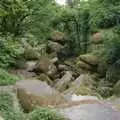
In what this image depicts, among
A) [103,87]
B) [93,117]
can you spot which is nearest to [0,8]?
[93,117]

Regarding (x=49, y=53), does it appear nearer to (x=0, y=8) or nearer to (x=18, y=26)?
(x=18, y=26)

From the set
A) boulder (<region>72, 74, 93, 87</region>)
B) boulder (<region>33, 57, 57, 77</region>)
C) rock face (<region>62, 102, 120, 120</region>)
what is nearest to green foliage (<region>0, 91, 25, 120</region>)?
rock face (<region>62, 102, 120, 120</region>)

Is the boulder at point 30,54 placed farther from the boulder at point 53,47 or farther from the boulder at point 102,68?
the boulder at point 102,68

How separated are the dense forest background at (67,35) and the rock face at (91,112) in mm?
3275

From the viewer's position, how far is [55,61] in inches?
735

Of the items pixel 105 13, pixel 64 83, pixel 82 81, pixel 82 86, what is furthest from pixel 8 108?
pixel 105 13

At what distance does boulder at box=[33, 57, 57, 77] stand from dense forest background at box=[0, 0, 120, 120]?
29.9 inches

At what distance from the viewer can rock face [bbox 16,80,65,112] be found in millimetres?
9000

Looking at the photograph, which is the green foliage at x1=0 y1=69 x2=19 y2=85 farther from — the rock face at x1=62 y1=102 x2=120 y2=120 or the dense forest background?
the rock face at x1=62 y1=102 x2=120 y2=120

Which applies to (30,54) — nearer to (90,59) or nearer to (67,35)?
(90,59)

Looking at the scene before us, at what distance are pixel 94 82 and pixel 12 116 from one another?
362 inches

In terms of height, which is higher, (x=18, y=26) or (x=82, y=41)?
(x=18, y=26)

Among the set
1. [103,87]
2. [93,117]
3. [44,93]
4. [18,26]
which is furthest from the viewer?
[18,26]

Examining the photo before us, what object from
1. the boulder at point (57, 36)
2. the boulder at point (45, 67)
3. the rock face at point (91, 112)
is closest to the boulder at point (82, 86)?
the boulder at point (45, 67)
